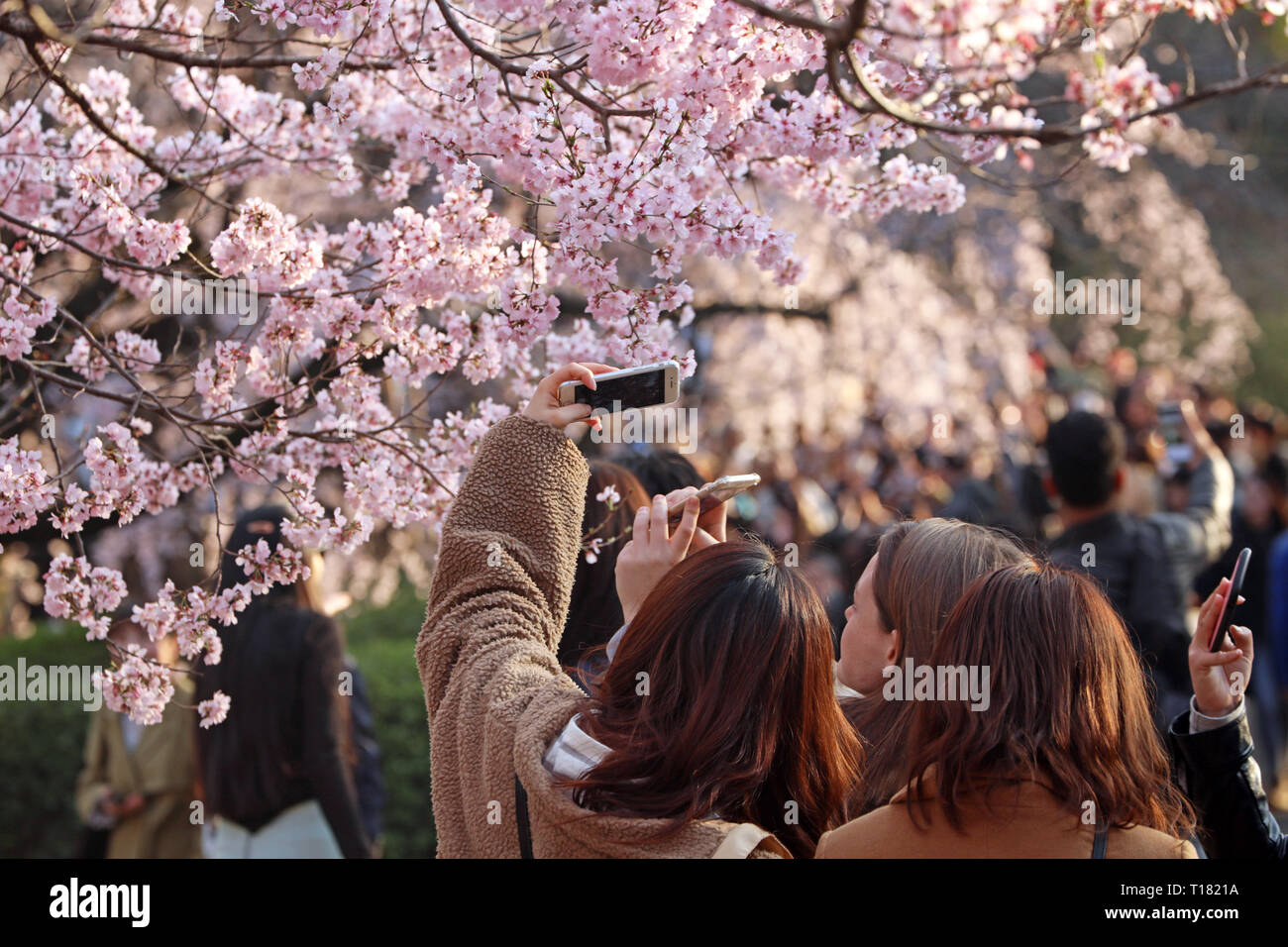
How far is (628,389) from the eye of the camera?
91.8 inches

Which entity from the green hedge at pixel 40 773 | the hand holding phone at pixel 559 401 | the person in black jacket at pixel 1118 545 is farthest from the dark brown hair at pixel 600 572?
the green hedge at pixel 40 773

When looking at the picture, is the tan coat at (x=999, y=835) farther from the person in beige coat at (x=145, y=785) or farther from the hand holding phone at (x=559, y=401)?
the person in beige coat at (x=145, y=785)

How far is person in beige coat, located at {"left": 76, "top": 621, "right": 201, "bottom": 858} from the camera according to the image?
451cm

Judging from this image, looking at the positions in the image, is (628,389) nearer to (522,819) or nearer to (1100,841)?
(522,819)

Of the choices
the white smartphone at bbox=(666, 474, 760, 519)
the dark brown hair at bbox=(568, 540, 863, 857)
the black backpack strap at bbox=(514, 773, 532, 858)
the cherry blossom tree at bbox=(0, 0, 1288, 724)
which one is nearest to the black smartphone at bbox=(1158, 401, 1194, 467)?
the cherry blossom tree at bbox=(0, 0, 1288, 724)

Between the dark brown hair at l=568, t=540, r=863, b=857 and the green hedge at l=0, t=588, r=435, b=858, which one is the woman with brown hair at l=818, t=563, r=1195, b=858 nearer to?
the dark brown hair at l=568, t=540, r=863, b=857

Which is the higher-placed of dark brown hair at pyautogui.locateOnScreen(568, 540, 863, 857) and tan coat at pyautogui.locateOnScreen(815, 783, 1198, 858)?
dark brown hair at pyautogui.locateOnScreen(568, 540, 863, 857)

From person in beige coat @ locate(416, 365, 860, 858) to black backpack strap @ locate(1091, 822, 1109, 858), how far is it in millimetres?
365

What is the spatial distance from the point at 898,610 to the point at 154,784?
10.3ft

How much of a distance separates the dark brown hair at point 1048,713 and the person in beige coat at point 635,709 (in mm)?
179

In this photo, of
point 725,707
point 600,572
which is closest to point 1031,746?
point 725,707

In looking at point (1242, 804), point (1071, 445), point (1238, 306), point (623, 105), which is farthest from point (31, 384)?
point (1238, 306)

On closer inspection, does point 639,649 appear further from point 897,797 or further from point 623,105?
point 623,105

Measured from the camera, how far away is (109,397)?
2.75 meters
